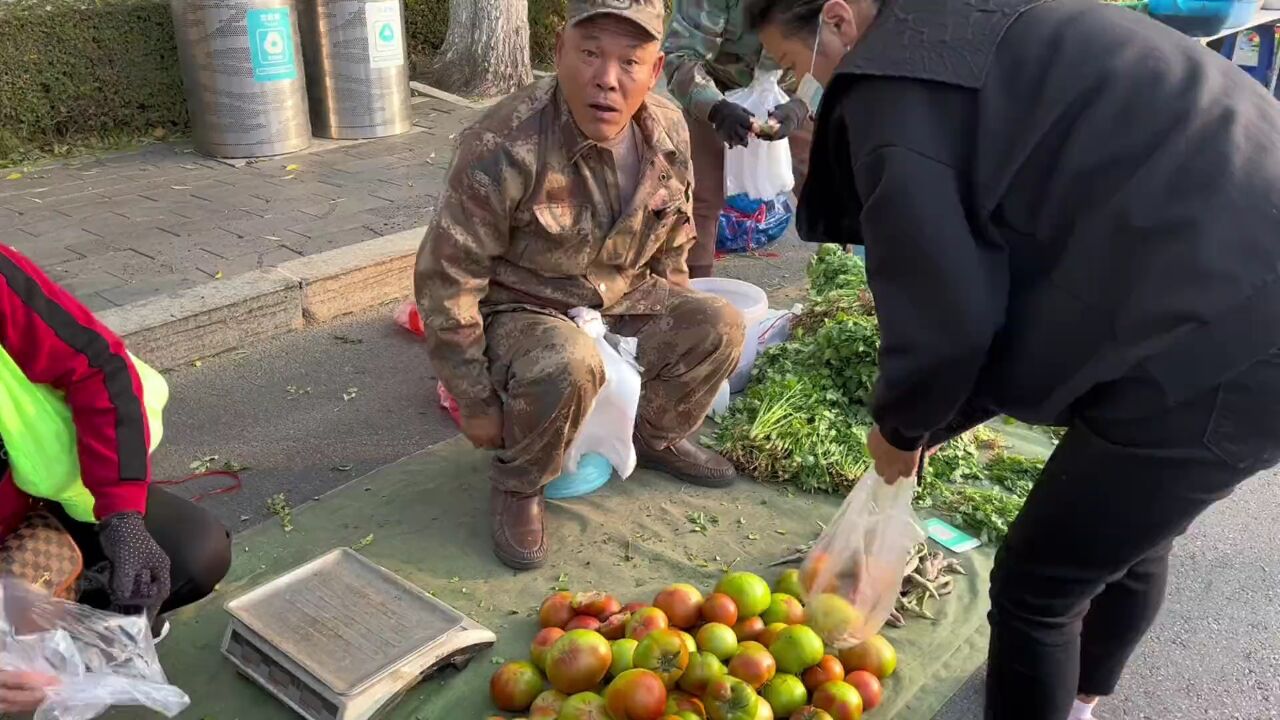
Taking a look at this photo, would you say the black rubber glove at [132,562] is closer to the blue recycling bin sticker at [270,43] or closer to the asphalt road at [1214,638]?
the asphalt road at [1214,638]

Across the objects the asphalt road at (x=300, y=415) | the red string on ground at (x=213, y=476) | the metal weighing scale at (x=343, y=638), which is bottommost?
the asphalt road at (x=300, y=415)

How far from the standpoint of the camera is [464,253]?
113 inches

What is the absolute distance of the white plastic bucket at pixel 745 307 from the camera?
397cm

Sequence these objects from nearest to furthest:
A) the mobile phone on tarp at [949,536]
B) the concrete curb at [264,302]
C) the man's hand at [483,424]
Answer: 1. the man's hand at [483,424]
2. the mobile phone on tarp at [949,536]
3. the concrete curb at [264,302]

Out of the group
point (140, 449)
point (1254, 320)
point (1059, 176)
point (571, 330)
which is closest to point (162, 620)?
point (140, 449)

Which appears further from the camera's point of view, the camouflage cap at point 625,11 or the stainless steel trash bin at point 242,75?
the stainless steel trash bin at point 242,75

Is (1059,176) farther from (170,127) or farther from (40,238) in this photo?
(170,127)

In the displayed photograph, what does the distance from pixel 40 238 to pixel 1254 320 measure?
5.37 metres

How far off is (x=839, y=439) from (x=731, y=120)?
134 centimetres

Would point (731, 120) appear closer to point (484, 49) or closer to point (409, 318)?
point (409, 318)

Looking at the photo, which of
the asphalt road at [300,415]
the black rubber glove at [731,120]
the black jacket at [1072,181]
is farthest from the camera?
the black rubber glove at [731,120]

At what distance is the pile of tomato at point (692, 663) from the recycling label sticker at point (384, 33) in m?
5.21

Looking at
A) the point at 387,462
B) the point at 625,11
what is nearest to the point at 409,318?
the point at 387,462

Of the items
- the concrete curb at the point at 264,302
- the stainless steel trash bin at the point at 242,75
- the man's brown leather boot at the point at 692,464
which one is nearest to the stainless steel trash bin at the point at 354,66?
the stainless steel trash bin at the point at 242,75
